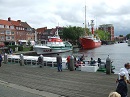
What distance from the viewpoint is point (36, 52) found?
77.0m

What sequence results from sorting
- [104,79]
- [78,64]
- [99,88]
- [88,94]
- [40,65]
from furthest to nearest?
[40,65] → [78,64] → [104,79] → [99,88] → [88,94]

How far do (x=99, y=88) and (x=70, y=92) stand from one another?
172 cm

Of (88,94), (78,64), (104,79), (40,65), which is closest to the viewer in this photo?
(88,94)

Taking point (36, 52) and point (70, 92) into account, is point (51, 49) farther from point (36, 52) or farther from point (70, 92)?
point (70, 92)

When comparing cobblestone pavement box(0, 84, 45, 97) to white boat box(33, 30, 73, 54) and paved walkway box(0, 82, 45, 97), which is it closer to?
paved walkway box(0, 82, 45, 97)

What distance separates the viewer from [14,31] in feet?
375

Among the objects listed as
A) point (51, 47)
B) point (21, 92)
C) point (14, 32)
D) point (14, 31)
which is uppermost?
point (14, 31)

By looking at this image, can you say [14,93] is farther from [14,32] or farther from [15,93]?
[14,32]

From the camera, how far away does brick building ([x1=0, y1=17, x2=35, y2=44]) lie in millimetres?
107312

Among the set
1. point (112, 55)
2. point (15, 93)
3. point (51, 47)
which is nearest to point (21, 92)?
point (15, 93)

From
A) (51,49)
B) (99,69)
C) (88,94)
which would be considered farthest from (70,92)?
(51,49)

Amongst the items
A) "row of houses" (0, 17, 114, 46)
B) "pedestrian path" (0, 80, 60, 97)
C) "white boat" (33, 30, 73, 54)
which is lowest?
"pedestrian path" (0, 80, 60, 97)

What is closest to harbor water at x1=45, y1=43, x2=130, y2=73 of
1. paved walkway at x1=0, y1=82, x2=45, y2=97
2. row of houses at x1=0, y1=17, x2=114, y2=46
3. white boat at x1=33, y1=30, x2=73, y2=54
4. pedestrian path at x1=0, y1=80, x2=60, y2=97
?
white boat at x1=33, y1=30, x2=73, y2=54

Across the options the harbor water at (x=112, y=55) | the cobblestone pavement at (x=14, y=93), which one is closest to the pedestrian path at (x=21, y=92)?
the cobblestone pavement at (x=14, y=93)
